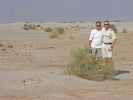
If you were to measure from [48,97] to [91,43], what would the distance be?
17.2 ft

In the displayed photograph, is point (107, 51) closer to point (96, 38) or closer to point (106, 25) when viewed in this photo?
point (96, 38)

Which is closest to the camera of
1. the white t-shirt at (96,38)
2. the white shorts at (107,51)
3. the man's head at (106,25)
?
the man's head at (106,25)

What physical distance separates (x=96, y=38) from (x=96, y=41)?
160 mm

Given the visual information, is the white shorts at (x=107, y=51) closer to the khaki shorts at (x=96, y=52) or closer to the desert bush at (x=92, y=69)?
the khaki shorts at (x=96, y=52)

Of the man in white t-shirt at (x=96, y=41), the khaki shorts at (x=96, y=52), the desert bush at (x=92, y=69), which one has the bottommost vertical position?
the desert bush at (x=92, y=69)

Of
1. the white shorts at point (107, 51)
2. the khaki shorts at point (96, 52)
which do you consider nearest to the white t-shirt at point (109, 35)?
the white shorts at point (107, 51)

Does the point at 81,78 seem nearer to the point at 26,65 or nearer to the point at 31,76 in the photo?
the point at 31,76

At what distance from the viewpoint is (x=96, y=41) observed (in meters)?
20.2

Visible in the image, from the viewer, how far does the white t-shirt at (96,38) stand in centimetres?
2002

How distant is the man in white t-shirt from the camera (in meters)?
20.0

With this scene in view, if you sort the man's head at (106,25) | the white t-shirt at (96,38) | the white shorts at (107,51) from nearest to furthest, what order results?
the man's head at (106,25)
the white t-shirt at (96,38)
the white shorts at (107,51)

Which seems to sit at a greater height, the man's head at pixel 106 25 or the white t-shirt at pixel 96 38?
the man's head at pixel 106 25

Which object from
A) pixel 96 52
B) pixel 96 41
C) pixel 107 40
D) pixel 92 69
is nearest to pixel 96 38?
pixel 96 41

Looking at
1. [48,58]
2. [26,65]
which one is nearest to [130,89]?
[26,65]
